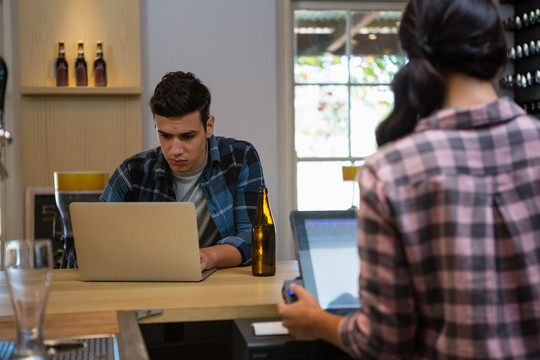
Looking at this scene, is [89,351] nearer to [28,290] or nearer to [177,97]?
[28,290]

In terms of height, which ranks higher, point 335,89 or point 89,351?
point 335,89

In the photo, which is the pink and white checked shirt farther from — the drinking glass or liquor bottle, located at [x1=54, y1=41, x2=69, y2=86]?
liquor bottle, located at [x1=54, y1=41, x2=69, y2=86]

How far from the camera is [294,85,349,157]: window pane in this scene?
451 centimetres

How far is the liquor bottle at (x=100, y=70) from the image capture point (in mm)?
3898

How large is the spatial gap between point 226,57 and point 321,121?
815 mm

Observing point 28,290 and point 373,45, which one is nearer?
point 28,290

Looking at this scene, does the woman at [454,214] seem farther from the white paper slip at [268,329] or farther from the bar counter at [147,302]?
the bar counter at [147,302]

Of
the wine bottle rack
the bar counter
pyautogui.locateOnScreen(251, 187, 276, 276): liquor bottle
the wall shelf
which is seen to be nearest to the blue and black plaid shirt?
pyautogui.locateOnScreen(251, 187, 276, 276): liquor bottle

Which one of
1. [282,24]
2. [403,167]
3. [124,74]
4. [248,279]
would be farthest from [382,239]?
[282,24]

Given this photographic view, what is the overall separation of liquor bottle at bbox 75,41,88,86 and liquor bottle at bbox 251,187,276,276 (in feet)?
7.78

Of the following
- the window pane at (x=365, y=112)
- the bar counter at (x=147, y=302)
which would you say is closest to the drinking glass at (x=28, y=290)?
the bar counter at (x=147, y=302)

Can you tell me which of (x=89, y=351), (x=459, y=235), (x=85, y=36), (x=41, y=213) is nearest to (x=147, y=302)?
(x=89, y=351)

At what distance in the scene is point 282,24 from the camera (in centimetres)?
436

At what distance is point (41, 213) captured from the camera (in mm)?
3871
